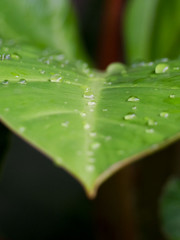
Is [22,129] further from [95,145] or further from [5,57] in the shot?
[5,57]

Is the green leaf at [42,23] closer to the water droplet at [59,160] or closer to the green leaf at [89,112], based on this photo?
the green leaf at [89,112]

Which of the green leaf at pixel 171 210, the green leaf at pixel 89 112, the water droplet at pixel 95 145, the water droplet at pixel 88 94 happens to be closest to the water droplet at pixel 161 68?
the green leaf at pixel 89 112

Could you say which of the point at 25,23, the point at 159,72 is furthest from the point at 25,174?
the point at 159,72

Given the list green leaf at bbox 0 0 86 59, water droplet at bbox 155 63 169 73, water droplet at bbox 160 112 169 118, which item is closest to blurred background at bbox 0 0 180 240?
green leaf at bbox 0 0 86 59

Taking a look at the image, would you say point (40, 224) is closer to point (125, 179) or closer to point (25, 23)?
point (125, 179)

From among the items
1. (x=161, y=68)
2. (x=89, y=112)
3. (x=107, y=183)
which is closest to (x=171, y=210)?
(x=107, y=183)
